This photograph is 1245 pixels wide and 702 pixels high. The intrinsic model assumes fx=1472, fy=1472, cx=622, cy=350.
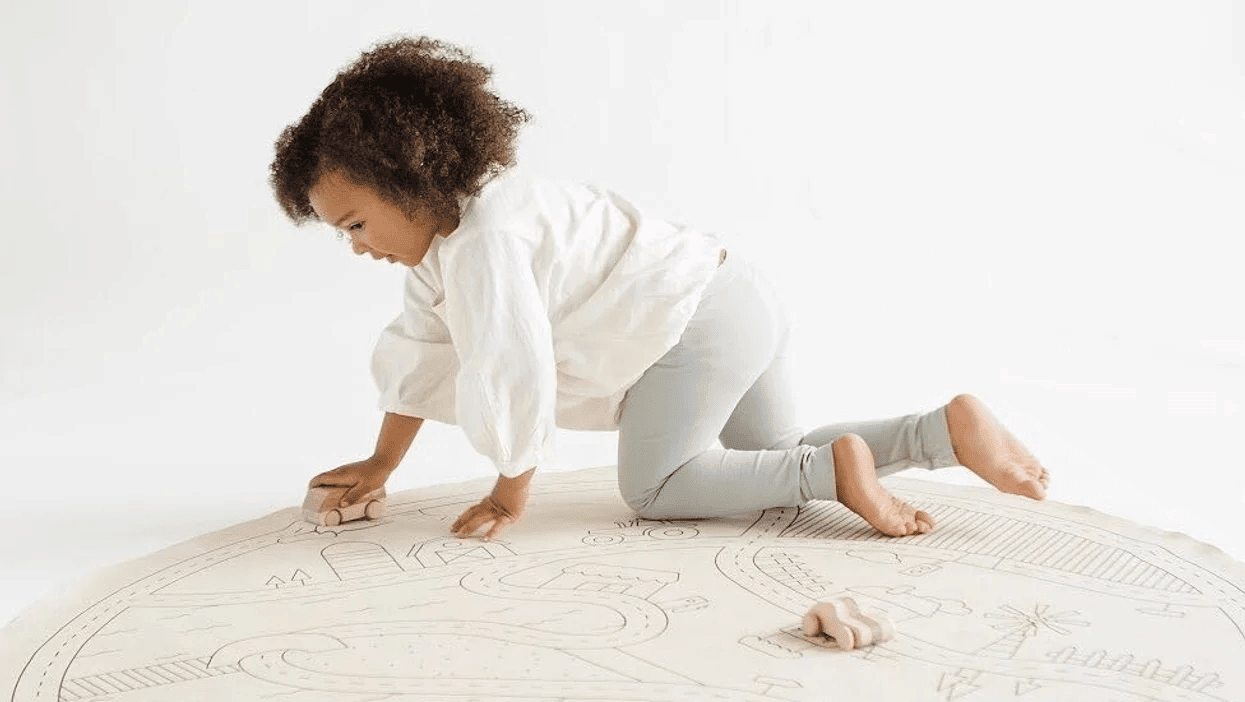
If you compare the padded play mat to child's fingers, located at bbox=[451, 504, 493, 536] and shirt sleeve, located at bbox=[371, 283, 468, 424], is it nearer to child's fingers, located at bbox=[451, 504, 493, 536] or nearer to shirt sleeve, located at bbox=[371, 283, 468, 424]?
child's fingers, located at bbox=[451, 504, 493, 536]

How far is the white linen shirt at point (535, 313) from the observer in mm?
1914

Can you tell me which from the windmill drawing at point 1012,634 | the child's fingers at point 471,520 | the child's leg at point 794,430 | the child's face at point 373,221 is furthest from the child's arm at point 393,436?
the windmill drawing at point 1012,634

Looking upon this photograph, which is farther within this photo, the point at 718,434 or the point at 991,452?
the point at 718,434

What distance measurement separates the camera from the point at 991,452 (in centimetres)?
205

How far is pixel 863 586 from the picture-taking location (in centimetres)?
186

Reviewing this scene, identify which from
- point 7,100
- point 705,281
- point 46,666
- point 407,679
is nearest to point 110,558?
point 46,666

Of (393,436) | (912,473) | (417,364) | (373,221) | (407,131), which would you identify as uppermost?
(407,131)

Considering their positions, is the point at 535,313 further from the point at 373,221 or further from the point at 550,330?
the point at 373,221

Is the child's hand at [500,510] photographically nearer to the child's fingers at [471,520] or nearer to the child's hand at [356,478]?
the child's fingers at [471,520]

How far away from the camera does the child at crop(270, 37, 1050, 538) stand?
6.31 ft

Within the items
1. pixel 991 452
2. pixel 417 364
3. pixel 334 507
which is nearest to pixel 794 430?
pixel 991 452

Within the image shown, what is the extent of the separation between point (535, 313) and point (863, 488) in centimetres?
52

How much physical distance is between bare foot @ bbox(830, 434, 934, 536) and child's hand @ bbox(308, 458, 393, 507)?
0.69m

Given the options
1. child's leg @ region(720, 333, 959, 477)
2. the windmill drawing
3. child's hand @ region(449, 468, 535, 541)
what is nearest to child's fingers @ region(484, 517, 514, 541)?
child's hand @ region(449, 468, 535, 541)
